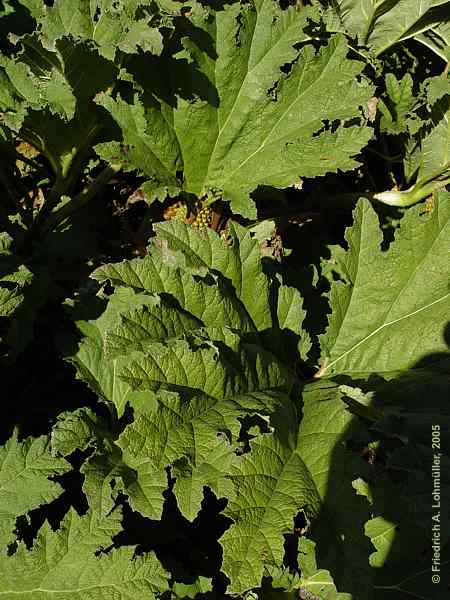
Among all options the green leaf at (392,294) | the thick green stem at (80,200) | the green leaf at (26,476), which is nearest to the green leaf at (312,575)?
the green leaf at (392,294)

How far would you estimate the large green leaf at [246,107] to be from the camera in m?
2.31

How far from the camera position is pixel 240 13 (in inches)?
92.4

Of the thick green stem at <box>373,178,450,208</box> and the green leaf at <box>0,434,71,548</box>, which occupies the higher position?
the thick green stem at <box>373,178,450,208</box>

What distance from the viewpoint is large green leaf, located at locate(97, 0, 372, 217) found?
231cm

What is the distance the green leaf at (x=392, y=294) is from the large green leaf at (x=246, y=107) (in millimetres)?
315

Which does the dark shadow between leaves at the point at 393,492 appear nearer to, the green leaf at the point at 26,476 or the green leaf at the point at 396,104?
the green leaf at the point at 26,476

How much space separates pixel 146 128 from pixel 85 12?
0.39 metres

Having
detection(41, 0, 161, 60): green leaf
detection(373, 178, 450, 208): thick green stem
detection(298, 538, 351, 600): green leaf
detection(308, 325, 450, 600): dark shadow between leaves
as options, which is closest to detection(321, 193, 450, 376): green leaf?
detection(308, 325, 450, 600): dark shadow between leaves

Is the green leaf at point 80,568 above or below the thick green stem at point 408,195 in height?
below

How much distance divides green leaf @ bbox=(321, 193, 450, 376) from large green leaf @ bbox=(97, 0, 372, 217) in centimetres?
32

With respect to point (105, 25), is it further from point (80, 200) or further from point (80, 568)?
point (80, 568)

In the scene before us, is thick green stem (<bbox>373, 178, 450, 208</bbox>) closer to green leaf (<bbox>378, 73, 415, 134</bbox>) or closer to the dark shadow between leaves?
green leaf (<bbox>378, 73, 415, 134</bbox>)

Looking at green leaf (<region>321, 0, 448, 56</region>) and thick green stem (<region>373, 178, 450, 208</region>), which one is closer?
green leaf (<region>321, 0, 448, 56</region>)

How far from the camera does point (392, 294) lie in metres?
2.19
